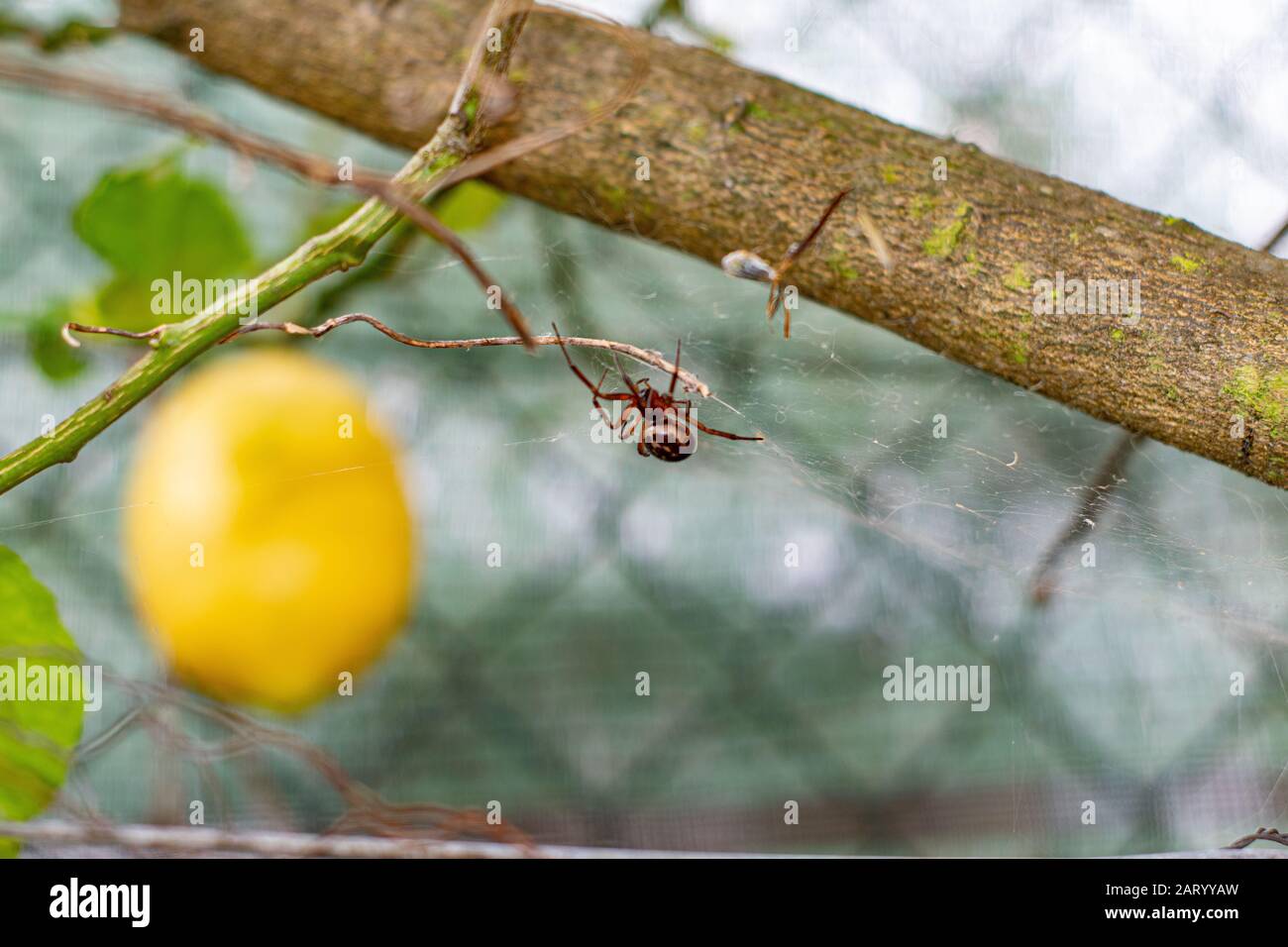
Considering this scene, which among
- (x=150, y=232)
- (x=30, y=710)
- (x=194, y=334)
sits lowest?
(x=30, y=710)

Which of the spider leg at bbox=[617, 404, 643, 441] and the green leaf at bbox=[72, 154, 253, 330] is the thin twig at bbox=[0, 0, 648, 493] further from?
the green leaf at bbox=[72, 154, 253, 330]

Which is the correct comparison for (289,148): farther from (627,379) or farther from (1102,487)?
(1102,487)

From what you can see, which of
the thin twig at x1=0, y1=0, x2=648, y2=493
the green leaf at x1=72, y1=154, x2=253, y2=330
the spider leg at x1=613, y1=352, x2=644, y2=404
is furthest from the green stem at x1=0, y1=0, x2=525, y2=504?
the green leaf at x1=72, y1=154, x2=253, y2=330

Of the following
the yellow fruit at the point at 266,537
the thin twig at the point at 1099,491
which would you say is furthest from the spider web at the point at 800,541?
the yellow fruit at the point at 266,537

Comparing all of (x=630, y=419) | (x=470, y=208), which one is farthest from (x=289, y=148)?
(x=470, y=208)

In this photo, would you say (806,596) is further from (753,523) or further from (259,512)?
(259,512)

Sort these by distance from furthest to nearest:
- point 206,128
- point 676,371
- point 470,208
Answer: point 470,208, point 676,371, point 206,128

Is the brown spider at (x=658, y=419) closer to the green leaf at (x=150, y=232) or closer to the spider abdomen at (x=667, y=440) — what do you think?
the spider abdomen at (x=667, y=440)
